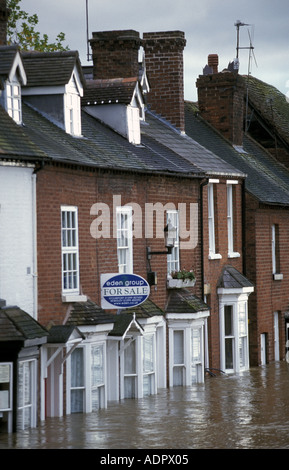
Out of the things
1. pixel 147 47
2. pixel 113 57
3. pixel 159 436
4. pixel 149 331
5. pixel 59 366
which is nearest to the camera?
pixel 159 436

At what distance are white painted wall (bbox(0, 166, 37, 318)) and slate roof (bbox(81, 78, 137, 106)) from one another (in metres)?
7.63

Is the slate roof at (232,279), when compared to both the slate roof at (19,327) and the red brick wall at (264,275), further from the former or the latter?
the slate roof at (19,327)

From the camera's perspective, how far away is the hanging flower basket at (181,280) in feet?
115

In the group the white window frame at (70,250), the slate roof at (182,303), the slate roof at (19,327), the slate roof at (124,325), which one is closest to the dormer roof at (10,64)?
the white window frame at (70,250)

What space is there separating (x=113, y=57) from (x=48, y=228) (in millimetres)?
10578

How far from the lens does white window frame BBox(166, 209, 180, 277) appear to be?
117 feet

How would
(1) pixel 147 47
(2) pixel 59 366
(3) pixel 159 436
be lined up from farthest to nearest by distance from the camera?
(1) pixel 147 47
(2) pixel 59 366
(3) pixel 159 436

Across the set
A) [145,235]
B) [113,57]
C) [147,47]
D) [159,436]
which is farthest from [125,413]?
[147,47]

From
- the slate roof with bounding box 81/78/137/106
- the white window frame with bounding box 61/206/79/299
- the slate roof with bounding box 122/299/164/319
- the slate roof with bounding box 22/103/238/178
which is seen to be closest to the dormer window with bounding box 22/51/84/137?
the slate roof with bounding box 22/103/238/178

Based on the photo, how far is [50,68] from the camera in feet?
103

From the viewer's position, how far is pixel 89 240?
101 ft

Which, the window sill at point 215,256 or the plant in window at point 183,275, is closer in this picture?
the plant in window at point 183,275

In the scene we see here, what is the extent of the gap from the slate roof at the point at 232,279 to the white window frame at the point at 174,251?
12.0 feet

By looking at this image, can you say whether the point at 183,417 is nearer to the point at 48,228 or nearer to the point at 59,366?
the point at 59,366
